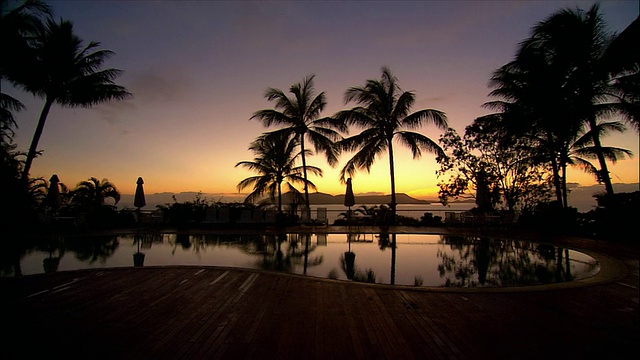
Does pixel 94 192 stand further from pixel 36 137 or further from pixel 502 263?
pixel 502 263

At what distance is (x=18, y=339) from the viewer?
3611 mm

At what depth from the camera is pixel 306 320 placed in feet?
13.4

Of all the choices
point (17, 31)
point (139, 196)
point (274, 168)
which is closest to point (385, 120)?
point (274, 168)

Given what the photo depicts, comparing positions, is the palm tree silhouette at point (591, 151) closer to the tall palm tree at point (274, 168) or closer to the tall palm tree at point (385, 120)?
the tall palm tree at point (385, 120)

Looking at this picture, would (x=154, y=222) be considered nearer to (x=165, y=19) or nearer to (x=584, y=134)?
(x=165, y=19)

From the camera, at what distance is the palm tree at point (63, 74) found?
13.3 metres

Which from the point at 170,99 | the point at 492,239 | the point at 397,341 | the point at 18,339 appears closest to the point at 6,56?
the point at 170,99

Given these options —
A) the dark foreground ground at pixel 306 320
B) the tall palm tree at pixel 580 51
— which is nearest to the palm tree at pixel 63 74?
the dark foreground ground at pixel 306 320

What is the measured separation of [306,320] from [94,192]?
2020 cm

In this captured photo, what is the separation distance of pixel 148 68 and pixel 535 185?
18.5 metres

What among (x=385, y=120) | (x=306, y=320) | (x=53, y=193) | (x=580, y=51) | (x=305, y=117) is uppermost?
(x=580, y=51)

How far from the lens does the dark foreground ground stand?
3293 millimetres

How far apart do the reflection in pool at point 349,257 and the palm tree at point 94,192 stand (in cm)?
757

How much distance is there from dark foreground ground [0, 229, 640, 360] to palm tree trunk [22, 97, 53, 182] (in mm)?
9099
